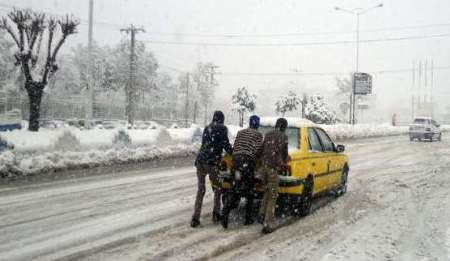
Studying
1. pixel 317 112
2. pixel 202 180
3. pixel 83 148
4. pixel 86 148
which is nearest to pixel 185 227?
pixel 202 180

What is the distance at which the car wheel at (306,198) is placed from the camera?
9172 mm

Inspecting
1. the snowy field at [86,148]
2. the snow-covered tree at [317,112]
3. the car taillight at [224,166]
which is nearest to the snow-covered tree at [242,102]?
the snow-covered tree at [317,112]

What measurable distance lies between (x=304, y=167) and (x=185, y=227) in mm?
2338

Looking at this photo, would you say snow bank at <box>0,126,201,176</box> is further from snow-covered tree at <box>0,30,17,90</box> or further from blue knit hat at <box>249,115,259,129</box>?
snow-covered tree at <box>0,30,17,90</box>

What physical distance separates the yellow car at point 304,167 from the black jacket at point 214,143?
1.65 ft

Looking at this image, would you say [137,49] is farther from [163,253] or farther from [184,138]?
[163,253]

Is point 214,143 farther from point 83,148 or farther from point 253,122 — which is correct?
point 83,148

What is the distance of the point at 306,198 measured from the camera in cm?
927

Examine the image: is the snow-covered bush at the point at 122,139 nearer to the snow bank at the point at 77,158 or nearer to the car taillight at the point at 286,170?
the snow bank at the point at 77,158

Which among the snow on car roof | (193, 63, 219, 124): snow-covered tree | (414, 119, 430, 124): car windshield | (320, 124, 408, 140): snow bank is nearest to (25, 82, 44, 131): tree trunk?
(320, 124, 408, 140): snow bank

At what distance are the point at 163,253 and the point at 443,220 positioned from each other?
5.28 metres

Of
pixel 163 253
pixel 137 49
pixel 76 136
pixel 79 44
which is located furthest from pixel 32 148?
pixel 79 44

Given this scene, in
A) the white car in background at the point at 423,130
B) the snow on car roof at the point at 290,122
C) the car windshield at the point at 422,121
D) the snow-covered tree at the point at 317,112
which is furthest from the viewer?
the snow-covered tree at the point at 317,112

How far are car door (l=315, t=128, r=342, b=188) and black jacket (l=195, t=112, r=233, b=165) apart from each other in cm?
286
